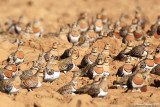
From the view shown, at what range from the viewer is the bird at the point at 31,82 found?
353 inches

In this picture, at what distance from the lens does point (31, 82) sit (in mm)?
8969

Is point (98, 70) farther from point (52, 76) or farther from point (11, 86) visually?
point (11, 86)

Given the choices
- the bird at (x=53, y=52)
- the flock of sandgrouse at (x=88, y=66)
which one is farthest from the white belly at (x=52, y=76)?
the bird at (x=53, y=52)

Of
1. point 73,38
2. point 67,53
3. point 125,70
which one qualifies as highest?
point 73,38

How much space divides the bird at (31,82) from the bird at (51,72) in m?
0.29

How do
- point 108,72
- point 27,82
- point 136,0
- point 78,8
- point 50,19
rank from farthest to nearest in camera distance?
point 136,0, point 78,8, point 50,19, point 108,72, point 27,82

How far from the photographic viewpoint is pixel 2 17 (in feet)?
71.5

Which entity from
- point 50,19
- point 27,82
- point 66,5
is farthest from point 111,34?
point 66,5

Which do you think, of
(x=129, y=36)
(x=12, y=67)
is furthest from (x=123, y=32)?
(x=12, y=67)

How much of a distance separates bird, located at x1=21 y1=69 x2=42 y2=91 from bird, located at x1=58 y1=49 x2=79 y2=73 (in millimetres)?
1266

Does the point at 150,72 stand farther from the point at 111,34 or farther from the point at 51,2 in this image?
the point at 51,2

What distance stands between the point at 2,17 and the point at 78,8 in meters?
5.54

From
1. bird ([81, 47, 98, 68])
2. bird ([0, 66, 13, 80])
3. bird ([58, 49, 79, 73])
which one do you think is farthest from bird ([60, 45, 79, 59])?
bird ([0, 66, 13, 80])

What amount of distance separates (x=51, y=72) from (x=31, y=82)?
698 millimetres
